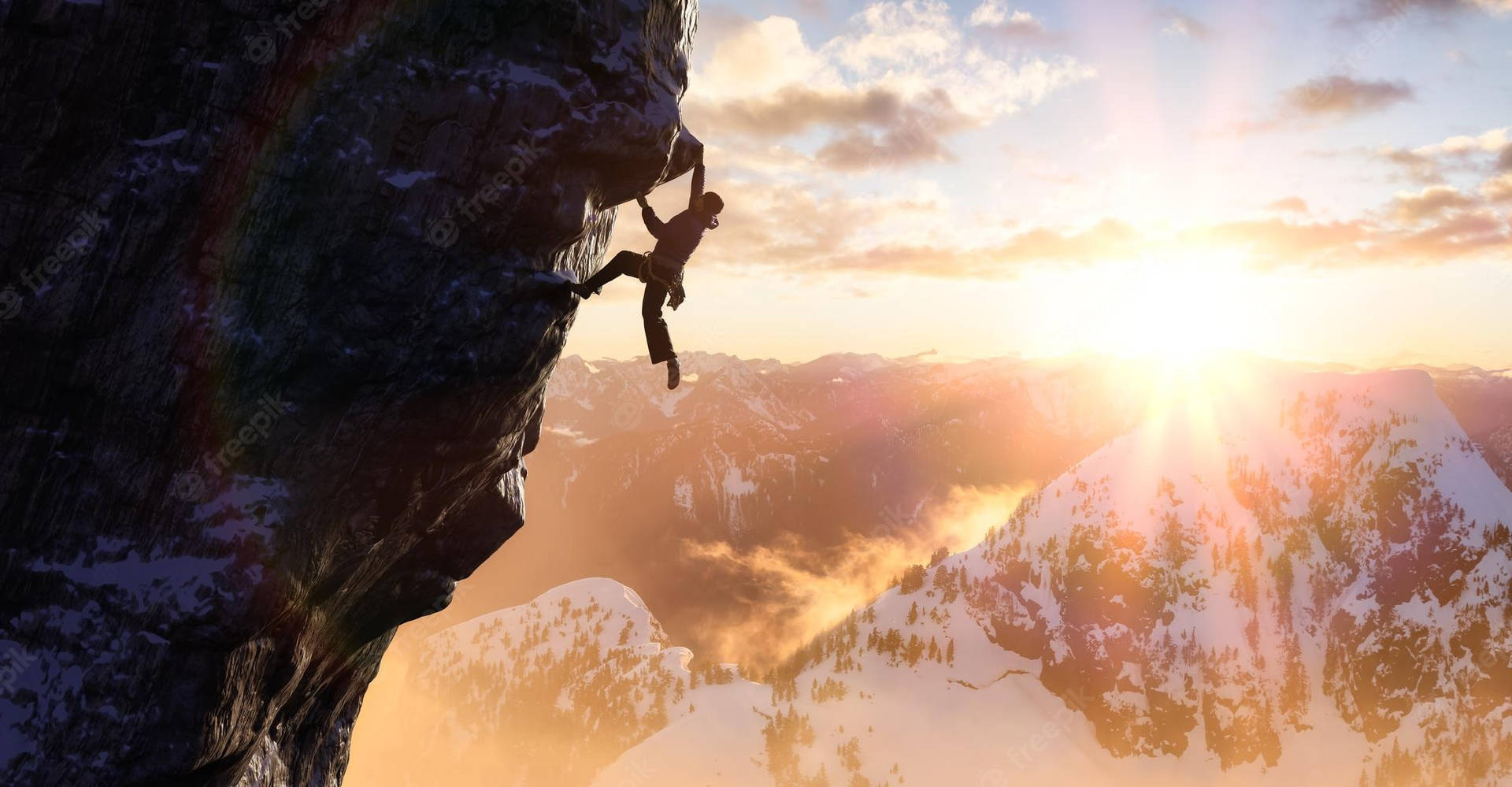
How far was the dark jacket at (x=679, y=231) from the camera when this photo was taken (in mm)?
14383

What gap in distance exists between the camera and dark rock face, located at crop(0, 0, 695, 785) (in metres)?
10.4

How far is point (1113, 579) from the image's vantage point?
369 ft

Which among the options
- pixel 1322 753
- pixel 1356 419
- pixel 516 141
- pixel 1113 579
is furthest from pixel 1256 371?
pixel 516 141

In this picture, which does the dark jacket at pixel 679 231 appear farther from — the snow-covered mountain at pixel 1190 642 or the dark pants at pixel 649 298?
the snow-covered mountain at pixel 1190 642

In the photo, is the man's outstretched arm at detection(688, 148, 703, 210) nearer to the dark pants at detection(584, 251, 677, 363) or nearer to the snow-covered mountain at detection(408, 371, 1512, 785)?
the dark pants at detection(584, 251, 677, 363)

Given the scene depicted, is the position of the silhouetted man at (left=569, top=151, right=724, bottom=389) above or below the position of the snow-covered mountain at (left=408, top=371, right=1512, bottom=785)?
above

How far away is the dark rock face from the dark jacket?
5.06 feet

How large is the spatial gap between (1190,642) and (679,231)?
119 metres

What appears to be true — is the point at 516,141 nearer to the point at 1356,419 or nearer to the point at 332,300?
the point at 332,300

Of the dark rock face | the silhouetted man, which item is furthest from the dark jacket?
the dark rock face

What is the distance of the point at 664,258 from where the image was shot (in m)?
14.2

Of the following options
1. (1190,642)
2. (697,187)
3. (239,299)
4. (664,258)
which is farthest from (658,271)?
(1190,642)

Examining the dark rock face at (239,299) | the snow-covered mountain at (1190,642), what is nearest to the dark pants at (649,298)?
the dark rock face at (239,299)

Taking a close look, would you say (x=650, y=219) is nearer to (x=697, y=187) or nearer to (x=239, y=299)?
(x=697, y=187)
